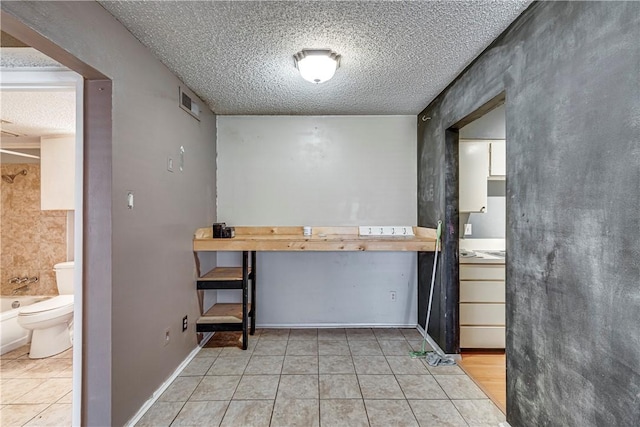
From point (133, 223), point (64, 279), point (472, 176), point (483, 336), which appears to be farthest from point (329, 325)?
point (64, 279)

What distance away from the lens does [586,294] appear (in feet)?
4.40

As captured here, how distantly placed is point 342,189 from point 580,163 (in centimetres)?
255

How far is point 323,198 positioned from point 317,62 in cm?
180

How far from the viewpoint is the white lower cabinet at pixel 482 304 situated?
298 centimetres

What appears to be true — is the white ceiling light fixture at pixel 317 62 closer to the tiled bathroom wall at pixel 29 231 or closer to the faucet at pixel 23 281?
the tiled bathroom wall at pixel 29 231

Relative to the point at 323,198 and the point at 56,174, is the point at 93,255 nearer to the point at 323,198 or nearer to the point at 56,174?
the point at 323,198

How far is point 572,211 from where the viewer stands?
55.6 inches

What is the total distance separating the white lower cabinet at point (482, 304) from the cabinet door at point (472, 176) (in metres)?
0.61

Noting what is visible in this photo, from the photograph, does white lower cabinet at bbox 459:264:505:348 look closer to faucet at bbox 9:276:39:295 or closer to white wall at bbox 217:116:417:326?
white wall at bbox 217:116:417:326

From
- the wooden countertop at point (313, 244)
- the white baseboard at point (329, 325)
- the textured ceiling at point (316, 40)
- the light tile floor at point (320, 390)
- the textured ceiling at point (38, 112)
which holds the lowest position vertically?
the light tile floor at point (320, 390)

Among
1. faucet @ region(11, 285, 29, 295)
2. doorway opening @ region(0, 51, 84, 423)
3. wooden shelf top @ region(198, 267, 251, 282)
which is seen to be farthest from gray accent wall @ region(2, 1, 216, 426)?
faucet @ region(11, 285, 29, 295)

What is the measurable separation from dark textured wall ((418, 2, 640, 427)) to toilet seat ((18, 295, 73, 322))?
3822 millimetres

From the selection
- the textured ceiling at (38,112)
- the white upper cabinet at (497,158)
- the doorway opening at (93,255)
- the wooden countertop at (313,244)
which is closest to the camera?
the doorway opening at (93,255)

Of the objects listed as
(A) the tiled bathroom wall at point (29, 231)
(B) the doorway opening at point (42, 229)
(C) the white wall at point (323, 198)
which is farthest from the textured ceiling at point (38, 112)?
(C) the white wall at point (323, 198)
